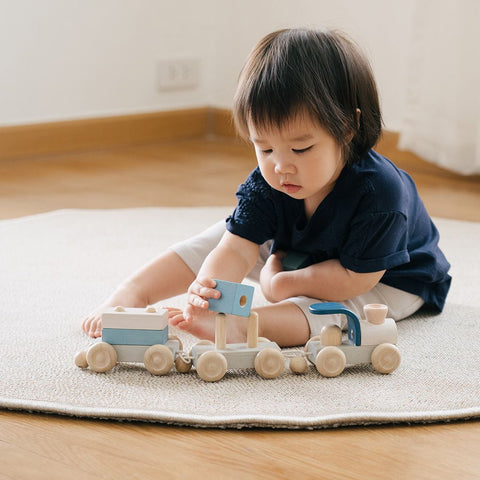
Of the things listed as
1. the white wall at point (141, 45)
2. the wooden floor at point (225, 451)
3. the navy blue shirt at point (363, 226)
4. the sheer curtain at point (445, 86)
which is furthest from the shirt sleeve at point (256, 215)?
the white wall at point (141, 45)

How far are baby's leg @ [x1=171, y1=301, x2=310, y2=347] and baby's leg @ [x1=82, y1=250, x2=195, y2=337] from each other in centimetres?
12

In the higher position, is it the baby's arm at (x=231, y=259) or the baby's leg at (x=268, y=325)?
the baby's arm at (x=231, y=259)

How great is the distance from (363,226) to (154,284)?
291 millimetres

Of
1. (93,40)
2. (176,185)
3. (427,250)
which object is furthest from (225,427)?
(93,40)

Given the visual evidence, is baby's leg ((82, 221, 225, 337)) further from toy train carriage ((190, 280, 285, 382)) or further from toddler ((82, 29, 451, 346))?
toy train carriage ((190, 280, 285, 382))

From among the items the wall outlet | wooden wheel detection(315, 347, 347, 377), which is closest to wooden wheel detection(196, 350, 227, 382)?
wooden wheel detection(315, 347, 347, 377)

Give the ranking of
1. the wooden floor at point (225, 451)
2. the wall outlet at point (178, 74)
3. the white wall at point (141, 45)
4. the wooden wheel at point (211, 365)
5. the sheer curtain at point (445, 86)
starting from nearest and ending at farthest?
the wooden floor at point (225, 451) → the wooden wheel at point (211, 365) → the sheer curtain at point (445, 86) → the white wall at point (141, 45) → the wall outlet at point (178, 74)

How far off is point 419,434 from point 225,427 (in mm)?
179

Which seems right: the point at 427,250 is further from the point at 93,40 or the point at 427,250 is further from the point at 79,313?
the point at 93,40

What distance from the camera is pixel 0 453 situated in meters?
0.73

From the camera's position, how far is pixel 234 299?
871mm

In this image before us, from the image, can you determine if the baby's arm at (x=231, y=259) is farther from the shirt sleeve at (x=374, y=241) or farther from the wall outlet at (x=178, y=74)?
the wall outlet at (x=178, y=74)

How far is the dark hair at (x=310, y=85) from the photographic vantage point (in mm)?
915

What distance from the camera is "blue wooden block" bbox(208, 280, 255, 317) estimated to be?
871 millimetres
